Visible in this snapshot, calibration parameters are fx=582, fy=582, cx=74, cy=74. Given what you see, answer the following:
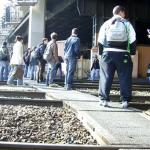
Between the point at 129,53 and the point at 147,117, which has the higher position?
the point at 129,53

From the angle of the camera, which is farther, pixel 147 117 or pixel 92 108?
pixel 92 108

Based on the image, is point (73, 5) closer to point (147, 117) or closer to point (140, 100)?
point (140, 100)

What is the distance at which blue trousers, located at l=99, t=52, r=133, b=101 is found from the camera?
1020 centimetres

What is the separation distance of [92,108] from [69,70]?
6.77 metres

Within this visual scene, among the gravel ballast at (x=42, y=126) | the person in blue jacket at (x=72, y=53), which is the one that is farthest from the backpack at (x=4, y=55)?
the gravel ballast at (x=42, y=126)

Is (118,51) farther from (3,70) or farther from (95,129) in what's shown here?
(3,70)

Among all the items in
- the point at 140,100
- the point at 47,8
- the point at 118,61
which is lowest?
the point at 140,100

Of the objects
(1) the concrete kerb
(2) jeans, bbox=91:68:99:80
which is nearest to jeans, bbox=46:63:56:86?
(1) the concrete kerb

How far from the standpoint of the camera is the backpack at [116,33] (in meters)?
10.2

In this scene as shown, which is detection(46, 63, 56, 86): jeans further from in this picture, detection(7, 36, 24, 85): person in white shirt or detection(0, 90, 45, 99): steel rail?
detection(0, 90, 45, 99): steel rail

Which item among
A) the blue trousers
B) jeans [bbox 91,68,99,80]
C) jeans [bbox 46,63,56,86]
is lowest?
jeans [bbox 91,68,99,80]

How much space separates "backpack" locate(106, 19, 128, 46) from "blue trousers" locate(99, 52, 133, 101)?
0.21 m

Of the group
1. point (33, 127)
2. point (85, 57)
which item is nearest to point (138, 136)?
point (33, 127)

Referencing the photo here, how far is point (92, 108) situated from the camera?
402 inches
